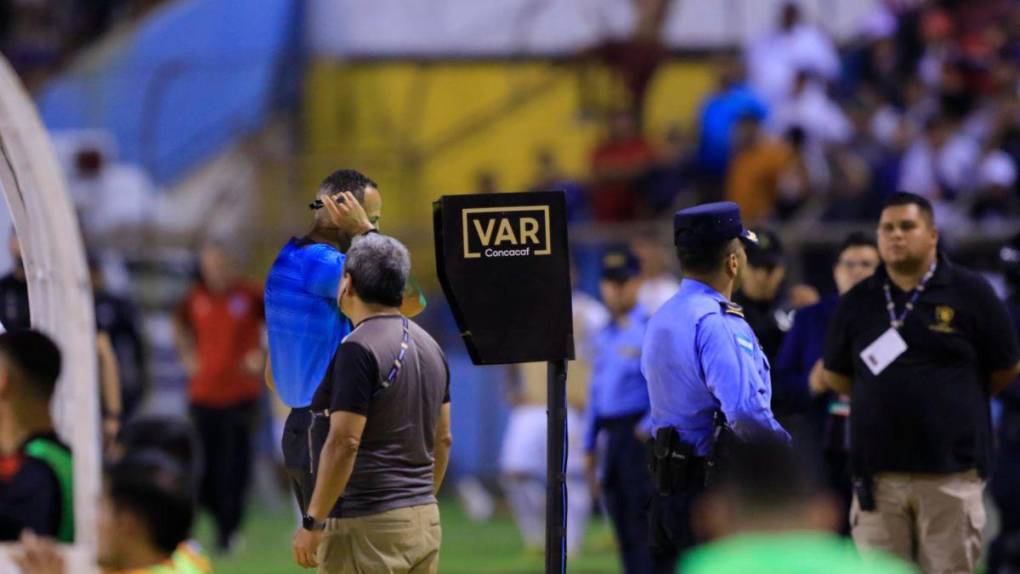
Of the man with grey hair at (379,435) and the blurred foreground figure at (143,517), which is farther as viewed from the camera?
the man with grey hair at (379,435)

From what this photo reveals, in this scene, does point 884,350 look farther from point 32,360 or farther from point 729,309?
point 32,360

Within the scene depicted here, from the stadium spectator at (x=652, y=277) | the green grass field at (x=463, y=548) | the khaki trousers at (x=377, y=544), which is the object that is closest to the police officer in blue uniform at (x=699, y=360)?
the khaki trousers at (x=377, y=544)

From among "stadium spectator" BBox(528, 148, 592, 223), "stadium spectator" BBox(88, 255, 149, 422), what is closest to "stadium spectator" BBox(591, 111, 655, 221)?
"stadium spectator" BBox(528, 148, 592, 223)

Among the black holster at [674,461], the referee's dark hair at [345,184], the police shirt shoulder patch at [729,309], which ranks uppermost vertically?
the referee's dark hair at [345,184]

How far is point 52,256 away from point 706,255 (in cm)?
270

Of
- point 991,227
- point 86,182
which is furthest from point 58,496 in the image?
point 86,182

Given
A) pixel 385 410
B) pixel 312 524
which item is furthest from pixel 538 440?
pixel 312 524

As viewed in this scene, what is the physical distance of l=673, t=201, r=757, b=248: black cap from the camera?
27.3 ft

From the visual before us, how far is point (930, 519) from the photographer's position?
963 centimetres

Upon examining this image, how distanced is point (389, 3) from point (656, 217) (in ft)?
16.0

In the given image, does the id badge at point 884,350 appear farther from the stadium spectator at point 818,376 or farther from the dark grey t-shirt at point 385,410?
the dark grey t-shirt at point 385,410

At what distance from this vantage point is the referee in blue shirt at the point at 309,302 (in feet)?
A: 27.2

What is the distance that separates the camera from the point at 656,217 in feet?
62.6

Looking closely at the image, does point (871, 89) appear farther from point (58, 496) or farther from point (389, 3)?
point (58, 496)
